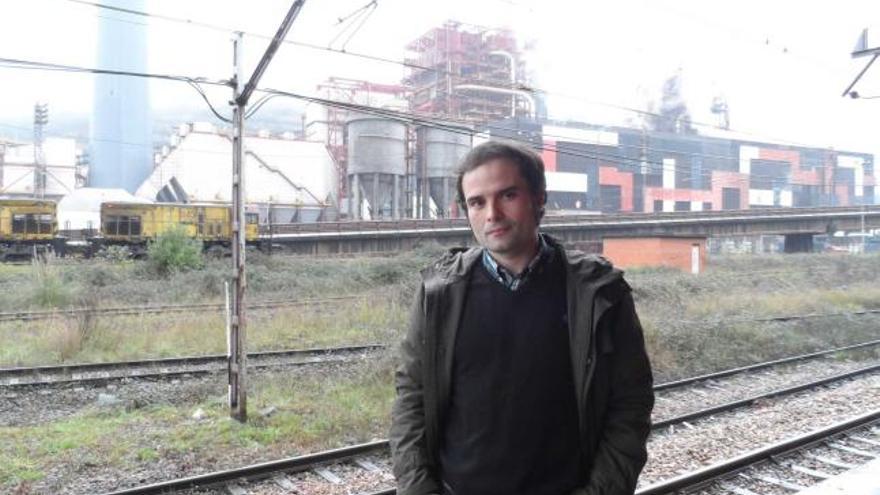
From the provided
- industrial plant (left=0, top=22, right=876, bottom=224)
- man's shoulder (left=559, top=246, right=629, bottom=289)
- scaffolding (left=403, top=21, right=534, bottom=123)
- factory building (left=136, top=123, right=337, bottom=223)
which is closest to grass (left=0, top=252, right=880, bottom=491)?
man's shoulder (left=559, top=246, right=629, bottom=289)

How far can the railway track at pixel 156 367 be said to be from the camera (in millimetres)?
9992

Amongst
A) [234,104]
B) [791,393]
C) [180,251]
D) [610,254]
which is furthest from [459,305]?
[610,254]

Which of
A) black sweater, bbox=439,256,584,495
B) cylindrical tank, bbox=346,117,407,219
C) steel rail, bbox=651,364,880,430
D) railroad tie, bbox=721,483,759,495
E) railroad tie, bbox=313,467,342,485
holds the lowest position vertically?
steel rail, bbox=651,364,880,430

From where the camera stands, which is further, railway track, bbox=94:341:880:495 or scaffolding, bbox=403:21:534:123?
scaffolding, bbox=403:21:534:123

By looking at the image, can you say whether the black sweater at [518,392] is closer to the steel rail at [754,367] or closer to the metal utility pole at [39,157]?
the steel rail at [754,367]

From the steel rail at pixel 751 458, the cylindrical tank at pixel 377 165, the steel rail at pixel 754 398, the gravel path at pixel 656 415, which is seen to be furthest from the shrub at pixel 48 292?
the cylindrical tank at pixel 377 165

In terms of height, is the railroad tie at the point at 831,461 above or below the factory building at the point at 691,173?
below

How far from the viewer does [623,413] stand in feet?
6.72

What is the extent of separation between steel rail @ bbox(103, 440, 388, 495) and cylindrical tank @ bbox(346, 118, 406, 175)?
40209 millimetres

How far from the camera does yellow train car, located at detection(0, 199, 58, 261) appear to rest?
2998 cm

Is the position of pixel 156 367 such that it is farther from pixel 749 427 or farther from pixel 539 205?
pixel 539 205

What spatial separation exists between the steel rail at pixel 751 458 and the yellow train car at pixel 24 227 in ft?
102

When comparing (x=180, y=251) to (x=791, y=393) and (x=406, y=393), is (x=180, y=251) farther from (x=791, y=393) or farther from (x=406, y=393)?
(x=406, y=393)

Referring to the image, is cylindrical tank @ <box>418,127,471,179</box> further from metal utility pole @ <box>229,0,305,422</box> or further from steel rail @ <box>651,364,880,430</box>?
metal utility pole @ <box>229,0,305,422</box>
